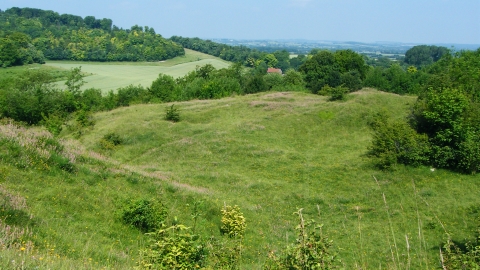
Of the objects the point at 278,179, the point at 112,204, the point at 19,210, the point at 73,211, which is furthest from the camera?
the point at 278,179

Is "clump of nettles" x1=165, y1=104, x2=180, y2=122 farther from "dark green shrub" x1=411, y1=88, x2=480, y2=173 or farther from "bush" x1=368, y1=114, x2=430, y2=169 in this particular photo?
"dark green shrub" x1=411, y1=88, x2=480, y2=173

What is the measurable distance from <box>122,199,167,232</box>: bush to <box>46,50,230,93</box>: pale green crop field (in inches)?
2249

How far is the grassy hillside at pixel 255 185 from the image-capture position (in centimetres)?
834

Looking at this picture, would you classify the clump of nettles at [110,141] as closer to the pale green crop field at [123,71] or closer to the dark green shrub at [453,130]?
the dark green shrub at [453,130]

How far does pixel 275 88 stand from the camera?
5456cm

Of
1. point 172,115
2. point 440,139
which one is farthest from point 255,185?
point 172,115

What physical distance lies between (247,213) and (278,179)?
7262 mm

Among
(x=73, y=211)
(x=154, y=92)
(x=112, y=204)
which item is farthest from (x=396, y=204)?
(x=154, y=92)

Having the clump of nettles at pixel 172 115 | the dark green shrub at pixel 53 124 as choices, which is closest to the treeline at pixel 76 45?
the dark green shrub at pixel 53 124

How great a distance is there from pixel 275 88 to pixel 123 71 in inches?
1996

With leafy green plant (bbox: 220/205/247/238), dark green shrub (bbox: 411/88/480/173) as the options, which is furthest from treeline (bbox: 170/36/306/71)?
leafy green plant (bbox: 220/205/247/238)

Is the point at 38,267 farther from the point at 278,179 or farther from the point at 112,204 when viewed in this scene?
the point at 278,179

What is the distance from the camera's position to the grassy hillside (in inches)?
328

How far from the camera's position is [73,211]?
Result: 361 inches
